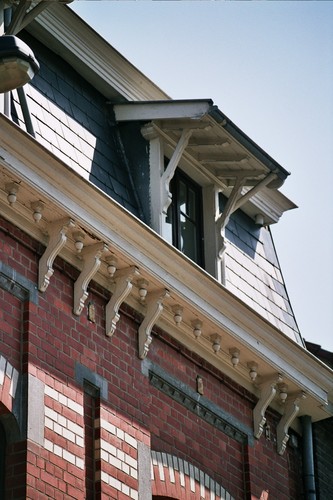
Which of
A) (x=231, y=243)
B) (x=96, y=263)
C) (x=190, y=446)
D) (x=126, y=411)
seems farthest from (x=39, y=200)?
(x=231, y=243)

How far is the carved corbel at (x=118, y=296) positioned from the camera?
55.8ft

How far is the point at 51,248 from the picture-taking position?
53.4 feet

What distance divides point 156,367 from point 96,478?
2006 mm

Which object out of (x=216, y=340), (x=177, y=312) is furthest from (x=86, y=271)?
(x=216, y=340)

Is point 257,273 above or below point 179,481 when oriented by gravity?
above

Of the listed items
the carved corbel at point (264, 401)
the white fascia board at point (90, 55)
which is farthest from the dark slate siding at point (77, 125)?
the carved corbel at point (264, 401)

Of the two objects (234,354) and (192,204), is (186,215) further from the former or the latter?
(234,354)

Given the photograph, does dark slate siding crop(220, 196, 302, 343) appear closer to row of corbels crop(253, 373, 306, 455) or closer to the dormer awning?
the dormer awning

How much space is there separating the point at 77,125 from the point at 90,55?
Result: 1.00 meters

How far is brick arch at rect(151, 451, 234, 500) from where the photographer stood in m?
17.1

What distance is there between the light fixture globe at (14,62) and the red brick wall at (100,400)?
2232 millimetres

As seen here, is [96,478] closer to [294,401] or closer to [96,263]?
[96,263]

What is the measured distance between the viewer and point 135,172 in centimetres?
1859

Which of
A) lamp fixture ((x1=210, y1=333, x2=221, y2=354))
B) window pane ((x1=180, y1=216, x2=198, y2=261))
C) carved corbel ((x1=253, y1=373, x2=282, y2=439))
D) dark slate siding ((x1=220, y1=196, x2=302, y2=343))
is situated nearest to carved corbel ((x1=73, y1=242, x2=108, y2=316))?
lamp fixture ((x1=210, y1=333, x2=221, y2=354))
